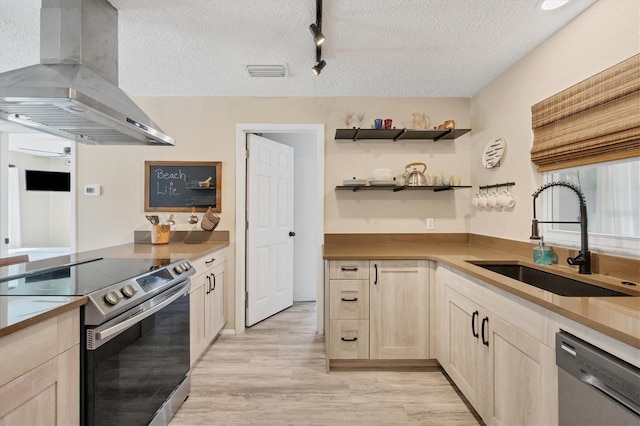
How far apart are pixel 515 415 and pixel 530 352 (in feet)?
1.15

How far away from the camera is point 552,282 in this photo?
185 centimetres

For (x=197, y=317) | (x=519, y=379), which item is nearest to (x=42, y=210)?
(x=197, y=317)

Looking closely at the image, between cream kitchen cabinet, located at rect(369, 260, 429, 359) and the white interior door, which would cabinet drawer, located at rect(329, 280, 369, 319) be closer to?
cream kitchen cabinet, located at rect(369, 260, 429, 359)

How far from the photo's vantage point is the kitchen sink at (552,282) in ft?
5.13

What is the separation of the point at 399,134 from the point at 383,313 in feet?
5.38

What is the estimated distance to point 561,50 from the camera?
1952mm

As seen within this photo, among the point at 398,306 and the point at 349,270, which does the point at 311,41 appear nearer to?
the point at 349,270

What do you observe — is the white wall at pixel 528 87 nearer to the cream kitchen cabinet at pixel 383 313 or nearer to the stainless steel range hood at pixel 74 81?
the cream kitchen cabinet at pixel 383 313

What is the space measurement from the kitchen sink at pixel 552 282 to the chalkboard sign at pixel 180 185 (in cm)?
247

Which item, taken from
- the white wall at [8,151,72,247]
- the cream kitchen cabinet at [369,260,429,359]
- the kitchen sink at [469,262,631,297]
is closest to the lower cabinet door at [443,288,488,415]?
the cream kitchen cabinet at [369,260,429,359]

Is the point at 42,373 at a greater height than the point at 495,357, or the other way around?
the point at 42,373

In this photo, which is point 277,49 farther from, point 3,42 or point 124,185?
point 124,185

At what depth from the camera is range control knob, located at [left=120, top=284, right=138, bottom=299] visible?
133cm

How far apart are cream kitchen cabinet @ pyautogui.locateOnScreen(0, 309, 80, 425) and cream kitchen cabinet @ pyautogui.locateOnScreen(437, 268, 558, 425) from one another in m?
1.80
